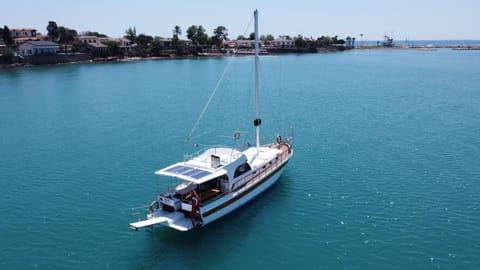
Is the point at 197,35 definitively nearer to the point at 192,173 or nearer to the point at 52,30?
the point at 52,30

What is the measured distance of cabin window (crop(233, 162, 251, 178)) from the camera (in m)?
25.9

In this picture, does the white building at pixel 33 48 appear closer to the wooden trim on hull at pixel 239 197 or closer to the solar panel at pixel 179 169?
the solar panel at pixel 179 169

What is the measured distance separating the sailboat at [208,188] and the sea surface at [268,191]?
1.39m

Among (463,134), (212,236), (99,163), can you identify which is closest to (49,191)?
(99,163)

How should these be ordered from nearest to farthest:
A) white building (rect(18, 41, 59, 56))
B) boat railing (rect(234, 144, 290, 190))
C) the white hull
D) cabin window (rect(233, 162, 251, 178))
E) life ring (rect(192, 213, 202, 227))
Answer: life ring (rect(192, 213, 202, 227))
the white hull
cabin window (rect(233, 162, 251, 178))
boat railing (rect(234, 144, 290, 190))
white building (rect(18, 41, 59, 56))

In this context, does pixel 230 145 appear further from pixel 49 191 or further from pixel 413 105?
pixel 413 105

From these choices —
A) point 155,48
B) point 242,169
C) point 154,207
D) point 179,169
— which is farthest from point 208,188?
point 155,48

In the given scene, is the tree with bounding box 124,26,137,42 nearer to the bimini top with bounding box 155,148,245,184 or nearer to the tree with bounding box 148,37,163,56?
the tree with bounding box 148,37,163,56

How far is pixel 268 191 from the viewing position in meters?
30.1

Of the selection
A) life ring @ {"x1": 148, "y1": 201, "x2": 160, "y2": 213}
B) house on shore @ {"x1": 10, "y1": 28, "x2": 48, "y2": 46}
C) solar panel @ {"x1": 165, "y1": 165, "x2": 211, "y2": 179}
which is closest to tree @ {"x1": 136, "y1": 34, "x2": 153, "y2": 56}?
house on shore @ {"x1": 10, "y1": 28, "x2": 48, "y2": 46}

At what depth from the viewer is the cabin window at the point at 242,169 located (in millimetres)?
25903

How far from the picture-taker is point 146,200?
91.9 feet

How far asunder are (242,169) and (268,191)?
187 inches

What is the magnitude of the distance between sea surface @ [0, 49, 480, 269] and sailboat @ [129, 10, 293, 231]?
4.57 feet
